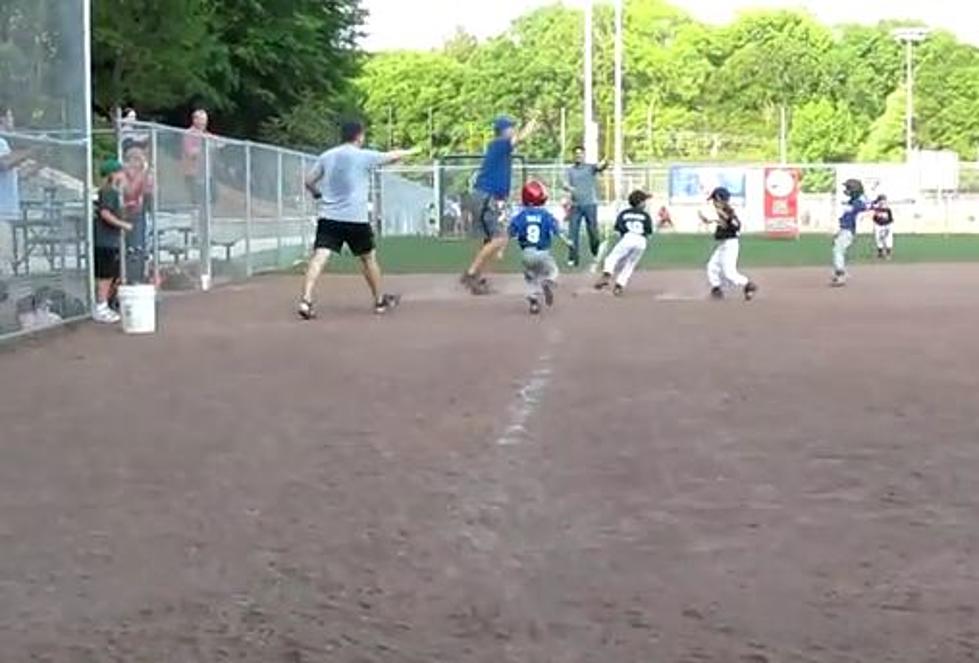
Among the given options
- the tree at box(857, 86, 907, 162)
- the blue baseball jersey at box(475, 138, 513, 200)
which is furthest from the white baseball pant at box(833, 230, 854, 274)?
the tree at box(857, 86, 907, 162)

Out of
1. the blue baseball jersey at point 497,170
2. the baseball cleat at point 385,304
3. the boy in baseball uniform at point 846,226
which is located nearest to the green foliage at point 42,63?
the baseball cleat at point 385,304

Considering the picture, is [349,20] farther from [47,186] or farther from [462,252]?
[47,186]

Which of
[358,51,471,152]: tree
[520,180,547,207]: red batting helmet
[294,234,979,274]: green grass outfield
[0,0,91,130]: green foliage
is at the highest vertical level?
[358,51,471,152]: tree

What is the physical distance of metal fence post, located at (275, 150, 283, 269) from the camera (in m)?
27.2

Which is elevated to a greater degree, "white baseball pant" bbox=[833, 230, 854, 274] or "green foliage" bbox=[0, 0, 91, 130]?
"green foliage" bbox=[0, 0, 91, 130]

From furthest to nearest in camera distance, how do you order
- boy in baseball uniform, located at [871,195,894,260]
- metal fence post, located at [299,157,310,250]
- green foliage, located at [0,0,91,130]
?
1. boy in baseball uniform, located at [871,195,894,260]
2. metal fence post, located at [299,157,310,250]
3. green foliage, located at [0,0,91,130]

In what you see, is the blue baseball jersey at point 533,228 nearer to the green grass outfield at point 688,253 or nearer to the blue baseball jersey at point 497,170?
the blue baseball jersey at point 497,170

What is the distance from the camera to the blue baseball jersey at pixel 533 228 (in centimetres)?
1653

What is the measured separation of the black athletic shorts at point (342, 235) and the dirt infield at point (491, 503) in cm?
307

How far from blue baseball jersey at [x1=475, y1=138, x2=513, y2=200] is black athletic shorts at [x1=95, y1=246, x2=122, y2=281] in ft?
16.1

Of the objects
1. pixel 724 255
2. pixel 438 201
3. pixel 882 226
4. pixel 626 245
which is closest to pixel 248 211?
pixel 626 245

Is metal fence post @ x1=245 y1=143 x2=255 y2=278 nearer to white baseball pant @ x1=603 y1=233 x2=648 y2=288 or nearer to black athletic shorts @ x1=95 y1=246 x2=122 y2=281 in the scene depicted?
white baseball pant @ x1=603 y1=233 x2=648 y2=288

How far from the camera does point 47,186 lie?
14945mm

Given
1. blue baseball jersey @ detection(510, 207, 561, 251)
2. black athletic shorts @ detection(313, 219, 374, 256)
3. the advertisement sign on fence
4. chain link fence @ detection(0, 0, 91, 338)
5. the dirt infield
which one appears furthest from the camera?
the advertisement sign on fence
